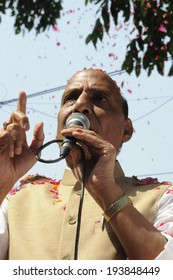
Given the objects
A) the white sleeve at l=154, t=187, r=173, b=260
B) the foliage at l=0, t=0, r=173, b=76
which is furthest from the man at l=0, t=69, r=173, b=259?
the foliage at l=0, t=0, r=173, b=76

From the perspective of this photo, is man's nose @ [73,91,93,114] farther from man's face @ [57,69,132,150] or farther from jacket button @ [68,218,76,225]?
jacket button @ [68,218,76,225]

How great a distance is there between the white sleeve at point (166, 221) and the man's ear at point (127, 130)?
480 millimetres

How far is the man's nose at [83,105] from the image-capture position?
3438 millimetres

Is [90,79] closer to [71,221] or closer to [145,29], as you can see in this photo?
[71,221]

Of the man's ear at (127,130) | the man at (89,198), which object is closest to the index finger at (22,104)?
the man at (89,198)

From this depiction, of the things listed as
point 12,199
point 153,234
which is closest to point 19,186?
point 12,199

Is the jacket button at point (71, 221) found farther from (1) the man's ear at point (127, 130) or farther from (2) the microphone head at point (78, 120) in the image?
(1) the man's ear at point (127, 130)

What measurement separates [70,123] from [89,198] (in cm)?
53

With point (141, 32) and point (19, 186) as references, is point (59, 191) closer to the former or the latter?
point (19, 186)

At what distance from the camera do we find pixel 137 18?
7.07m

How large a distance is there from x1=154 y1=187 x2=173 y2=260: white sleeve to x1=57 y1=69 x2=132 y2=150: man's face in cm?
39

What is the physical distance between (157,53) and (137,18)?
46cm

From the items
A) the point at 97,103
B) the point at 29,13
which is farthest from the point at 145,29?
the point at 97,103

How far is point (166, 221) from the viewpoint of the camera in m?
3.30
